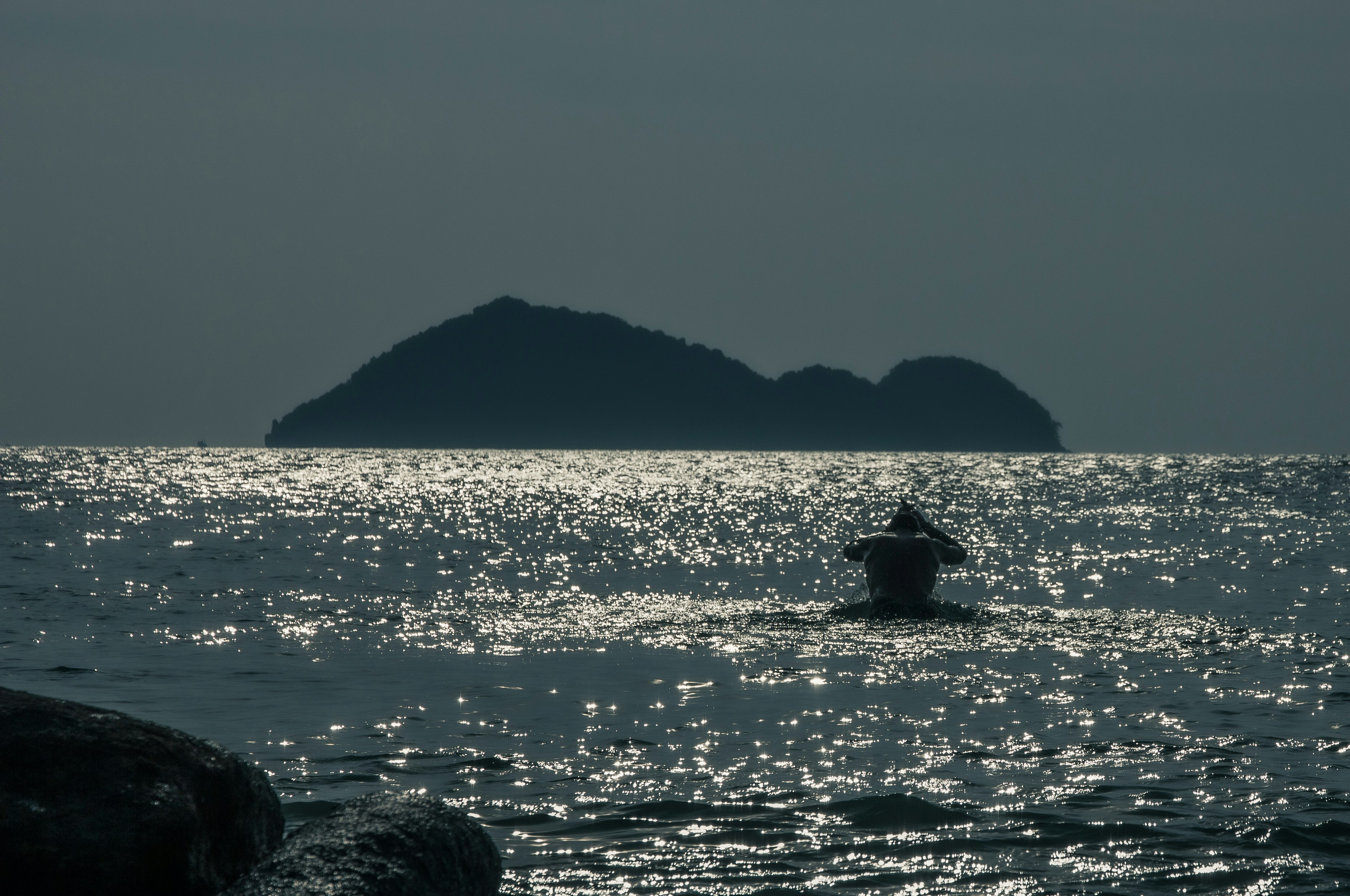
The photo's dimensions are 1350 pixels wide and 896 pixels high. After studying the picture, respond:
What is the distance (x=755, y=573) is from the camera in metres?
35.2

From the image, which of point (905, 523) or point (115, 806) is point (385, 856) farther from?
point (905, 523)

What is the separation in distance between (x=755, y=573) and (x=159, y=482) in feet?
284

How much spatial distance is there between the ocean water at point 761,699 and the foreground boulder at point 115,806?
1.83m

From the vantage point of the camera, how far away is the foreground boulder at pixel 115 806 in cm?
646

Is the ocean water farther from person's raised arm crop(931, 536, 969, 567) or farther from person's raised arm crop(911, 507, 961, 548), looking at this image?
person's raised arm crop(911, 507, 961, 548)

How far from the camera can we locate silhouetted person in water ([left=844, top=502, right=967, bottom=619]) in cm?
2261

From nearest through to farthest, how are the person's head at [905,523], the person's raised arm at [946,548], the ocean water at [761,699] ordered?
the ocean water at [761,699], the person's raised arm at [946,548], the person's head at [905,523]

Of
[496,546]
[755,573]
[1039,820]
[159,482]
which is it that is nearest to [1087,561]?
[755,573]

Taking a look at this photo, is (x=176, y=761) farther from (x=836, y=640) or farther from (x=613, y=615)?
(x=613, y=615)

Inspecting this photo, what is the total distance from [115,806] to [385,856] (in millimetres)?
1367

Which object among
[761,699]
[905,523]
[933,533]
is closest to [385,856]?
[761,699]

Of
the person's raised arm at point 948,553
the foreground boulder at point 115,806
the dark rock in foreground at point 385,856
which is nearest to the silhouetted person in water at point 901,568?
the person's raised arm at point 948,553

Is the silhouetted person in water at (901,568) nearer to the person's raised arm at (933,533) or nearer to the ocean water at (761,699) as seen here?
the person's raised arm at (933,533)

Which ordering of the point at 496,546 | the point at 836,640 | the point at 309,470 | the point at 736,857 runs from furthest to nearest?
the point at 309,470
the point at 496,546
the point at 836,640
the point at 736,857
